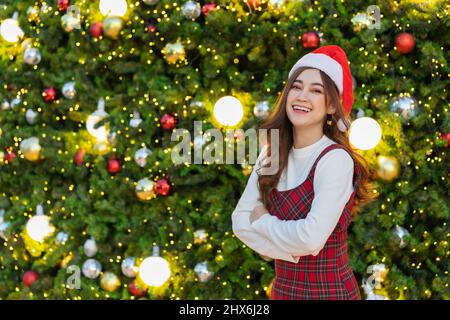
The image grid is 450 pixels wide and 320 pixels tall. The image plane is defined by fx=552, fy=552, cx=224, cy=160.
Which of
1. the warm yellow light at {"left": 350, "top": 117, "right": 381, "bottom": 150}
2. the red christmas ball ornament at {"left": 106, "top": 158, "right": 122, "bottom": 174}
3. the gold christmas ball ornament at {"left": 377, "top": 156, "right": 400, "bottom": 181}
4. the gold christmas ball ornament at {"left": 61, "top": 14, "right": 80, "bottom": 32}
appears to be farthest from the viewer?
the gold christmas ball ornament at {"left": 61, "top": 14, "right": 80, "bottom": 32}

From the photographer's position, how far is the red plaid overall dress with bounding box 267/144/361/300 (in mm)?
1480

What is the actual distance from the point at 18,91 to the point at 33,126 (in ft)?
0.74

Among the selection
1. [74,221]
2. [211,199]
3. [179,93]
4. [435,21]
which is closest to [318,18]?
[435,21]

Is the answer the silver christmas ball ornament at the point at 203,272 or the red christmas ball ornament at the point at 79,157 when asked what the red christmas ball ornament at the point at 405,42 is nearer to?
the silver christmas ball ornament at the point at 203,272

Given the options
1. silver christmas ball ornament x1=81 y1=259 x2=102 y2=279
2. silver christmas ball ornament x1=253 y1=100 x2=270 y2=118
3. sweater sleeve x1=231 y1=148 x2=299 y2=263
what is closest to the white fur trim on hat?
sweater sleeve x1=231 y1=148 x2=299 y2=263

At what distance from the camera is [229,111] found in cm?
258

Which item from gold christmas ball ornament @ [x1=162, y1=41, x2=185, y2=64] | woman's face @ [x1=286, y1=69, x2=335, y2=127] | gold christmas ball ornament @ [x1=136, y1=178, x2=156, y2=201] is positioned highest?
gold christmas ball ornament @ [x1=162, y1=41, x2=185, y2=64]

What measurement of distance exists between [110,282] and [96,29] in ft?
4.27

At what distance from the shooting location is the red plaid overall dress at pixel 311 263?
1.48 meters

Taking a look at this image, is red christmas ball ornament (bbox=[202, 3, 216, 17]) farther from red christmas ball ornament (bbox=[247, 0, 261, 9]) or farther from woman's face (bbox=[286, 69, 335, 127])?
woman's face (bbox=[286, 69, 335, 127])

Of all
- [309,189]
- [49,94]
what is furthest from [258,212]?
[49,94]

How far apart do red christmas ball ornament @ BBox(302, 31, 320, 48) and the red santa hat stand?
3.20ft

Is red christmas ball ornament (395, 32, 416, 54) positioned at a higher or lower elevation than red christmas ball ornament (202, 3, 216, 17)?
lower

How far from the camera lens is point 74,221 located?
293cm
